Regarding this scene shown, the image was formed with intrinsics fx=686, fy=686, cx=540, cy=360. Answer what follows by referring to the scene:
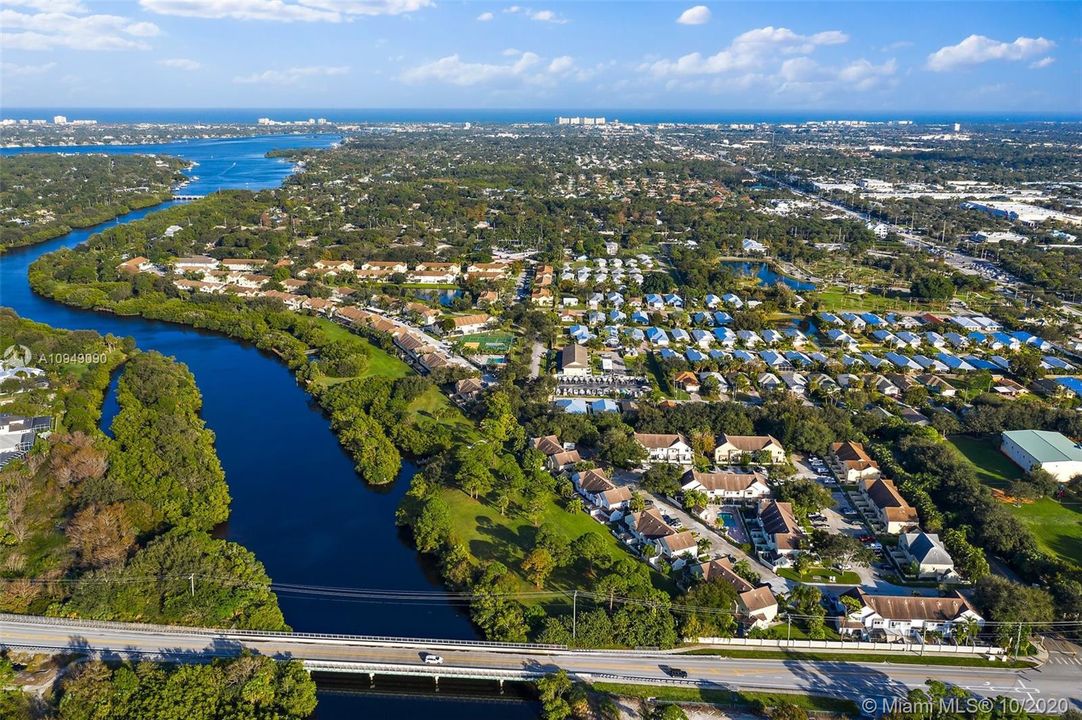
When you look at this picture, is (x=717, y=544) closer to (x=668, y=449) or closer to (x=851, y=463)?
(x=668, y=449)

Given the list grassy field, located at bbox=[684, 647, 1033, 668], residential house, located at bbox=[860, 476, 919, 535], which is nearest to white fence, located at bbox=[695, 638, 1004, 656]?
grassy field, located at bbox=[684, 647, 1033, 668]

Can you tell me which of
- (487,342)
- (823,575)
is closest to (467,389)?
(487,342)

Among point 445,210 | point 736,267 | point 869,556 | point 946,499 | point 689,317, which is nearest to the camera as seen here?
point 869,556

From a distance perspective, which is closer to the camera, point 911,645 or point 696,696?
point 696,696

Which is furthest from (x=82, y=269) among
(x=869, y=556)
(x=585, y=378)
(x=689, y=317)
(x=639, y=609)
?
(x=869, y=556)

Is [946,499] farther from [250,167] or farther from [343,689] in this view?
[250,167]

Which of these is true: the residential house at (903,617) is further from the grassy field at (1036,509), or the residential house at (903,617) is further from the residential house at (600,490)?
the residential house at (600,490)

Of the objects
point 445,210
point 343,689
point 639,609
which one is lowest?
point 343,689
